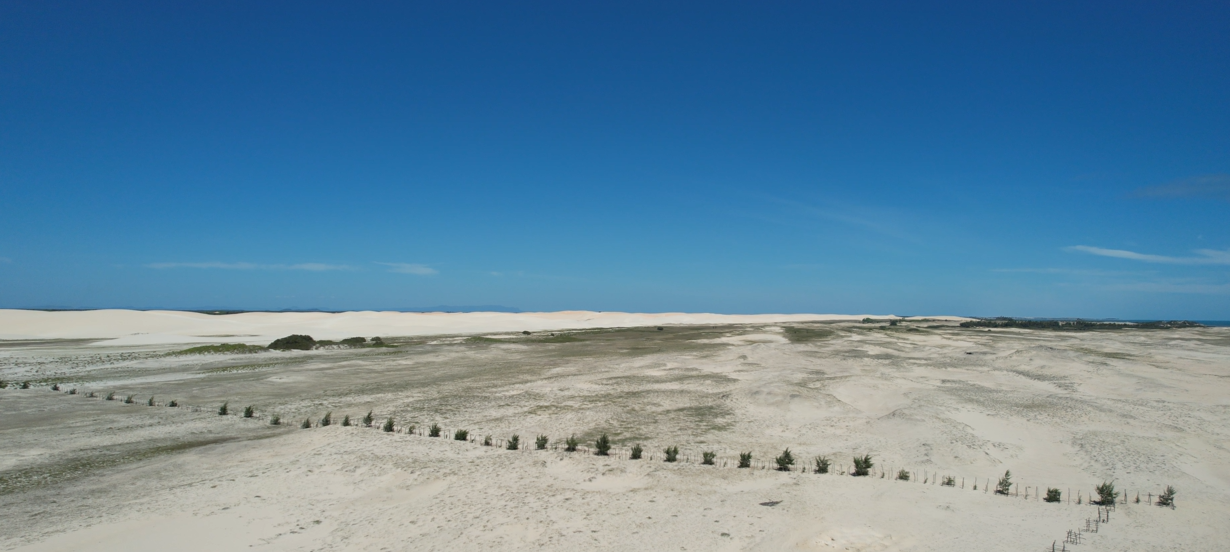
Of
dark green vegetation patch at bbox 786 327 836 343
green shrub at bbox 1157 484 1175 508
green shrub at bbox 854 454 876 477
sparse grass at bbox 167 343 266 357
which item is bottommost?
green shrub at bbox 1157 484 1175 508

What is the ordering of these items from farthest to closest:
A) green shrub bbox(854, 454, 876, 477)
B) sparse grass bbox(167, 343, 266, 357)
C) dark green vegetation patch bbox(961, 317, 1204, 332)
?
dark green vegetation patch bbox(961, 317, 1204, 332)
sparse grass bbox(167, 343, 266, 357)
green shrub bbox(854, 454, 876, 477)

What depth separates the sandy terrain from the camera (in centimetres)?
934

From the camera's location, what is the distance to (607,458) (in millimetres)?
13828

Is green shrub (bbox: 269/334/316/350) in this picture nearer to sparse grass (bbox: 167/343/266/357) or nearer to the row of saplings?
sparse grass (bbox: 167/343/266/357)

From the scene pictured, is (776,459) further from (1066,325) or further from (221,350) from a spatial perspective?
(1066,325)

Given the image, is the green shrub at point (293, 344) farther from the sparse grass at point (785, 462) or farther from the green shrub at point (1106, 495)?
the green shrub at point (1106, 495)

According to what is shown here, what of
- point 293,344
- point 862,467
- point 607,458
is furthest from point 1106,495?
point 293,344

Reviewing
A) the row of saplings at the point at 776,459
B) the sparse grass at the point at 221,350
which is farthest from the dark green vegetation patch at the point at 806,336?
the sparse grass at the point at 221,350

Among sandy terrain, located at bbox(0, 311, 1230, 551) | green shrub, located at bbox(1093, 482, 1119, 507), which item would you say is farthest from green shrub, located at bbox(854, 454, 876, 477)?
green shrub, located at bbox(1093, 482, 1119, 507)

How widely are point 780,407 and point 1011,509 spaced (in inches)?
389

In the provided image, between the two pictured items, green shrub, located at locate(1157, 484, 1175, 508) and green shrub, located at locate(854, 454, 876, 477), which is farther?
green shrub, located at locate(854, 454, 876, 477)

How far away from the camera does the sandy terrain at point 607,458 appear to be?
9.34 m

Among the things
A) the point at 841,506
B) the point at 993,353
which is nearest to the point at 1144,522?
the point at 841,506

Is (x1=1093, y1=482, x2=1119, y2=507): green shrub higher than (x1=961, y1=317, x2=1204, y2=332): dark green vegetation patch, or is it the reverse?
(x1=961, y1=317, x2=1204, y2=332): dark green vegetation patch
